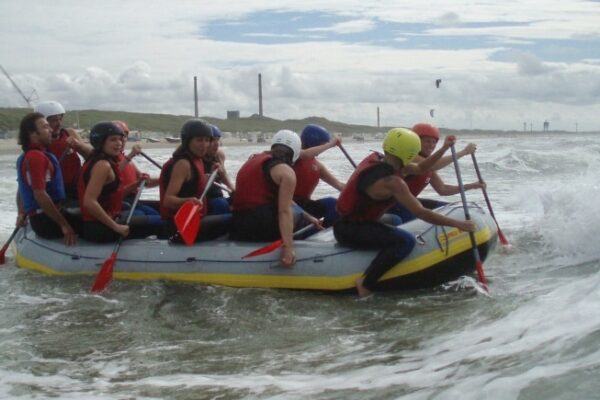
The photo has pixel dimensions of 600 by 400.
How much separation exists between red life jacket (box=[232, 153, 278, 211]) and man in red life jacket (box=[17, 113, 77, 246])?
1.92m

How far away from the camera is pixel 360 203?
6.43m

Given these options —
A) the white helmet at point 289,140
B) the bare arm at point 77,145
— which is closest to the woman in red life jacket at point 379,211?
the white helmet at point 289,140

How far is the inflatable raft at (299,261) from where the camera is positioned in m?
6.54

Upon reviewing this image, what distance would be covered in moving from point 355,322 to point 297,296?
0.95 metres

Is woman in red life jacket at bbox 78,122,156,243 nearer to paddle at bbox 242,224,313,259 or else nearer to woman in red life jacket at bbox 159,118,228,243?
woman in red life jacket at bbox 159,118,228,243

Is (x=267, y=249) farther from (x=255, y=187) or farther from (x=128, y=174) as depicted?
(x=128, y=174)

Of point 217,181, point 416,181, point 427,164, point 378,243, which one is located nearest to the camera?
point 378,243

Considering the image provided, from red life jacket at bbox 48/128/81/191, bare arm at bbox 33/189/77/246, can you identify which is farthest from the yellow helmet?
red life jacket at bbox 48/128/81/191

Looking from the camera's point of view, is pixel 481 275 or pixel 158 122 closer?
pixel 481 275

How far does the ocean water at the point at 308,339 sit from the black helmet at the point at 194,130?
1378 mm

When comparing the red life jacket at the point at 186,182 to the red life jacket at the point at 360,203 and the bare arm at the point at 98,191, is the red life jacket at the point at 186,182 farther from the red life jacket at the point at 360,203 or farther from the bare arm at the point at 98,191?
the red life jacket at the point at 360,203

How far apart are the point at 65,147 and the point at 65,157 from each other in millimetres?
114

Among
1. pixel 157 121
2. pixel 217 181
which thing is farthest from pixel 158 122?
pixel 217 181

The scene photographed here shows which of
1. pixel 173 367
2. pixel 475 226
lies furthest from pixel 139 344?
pixel 475 226
